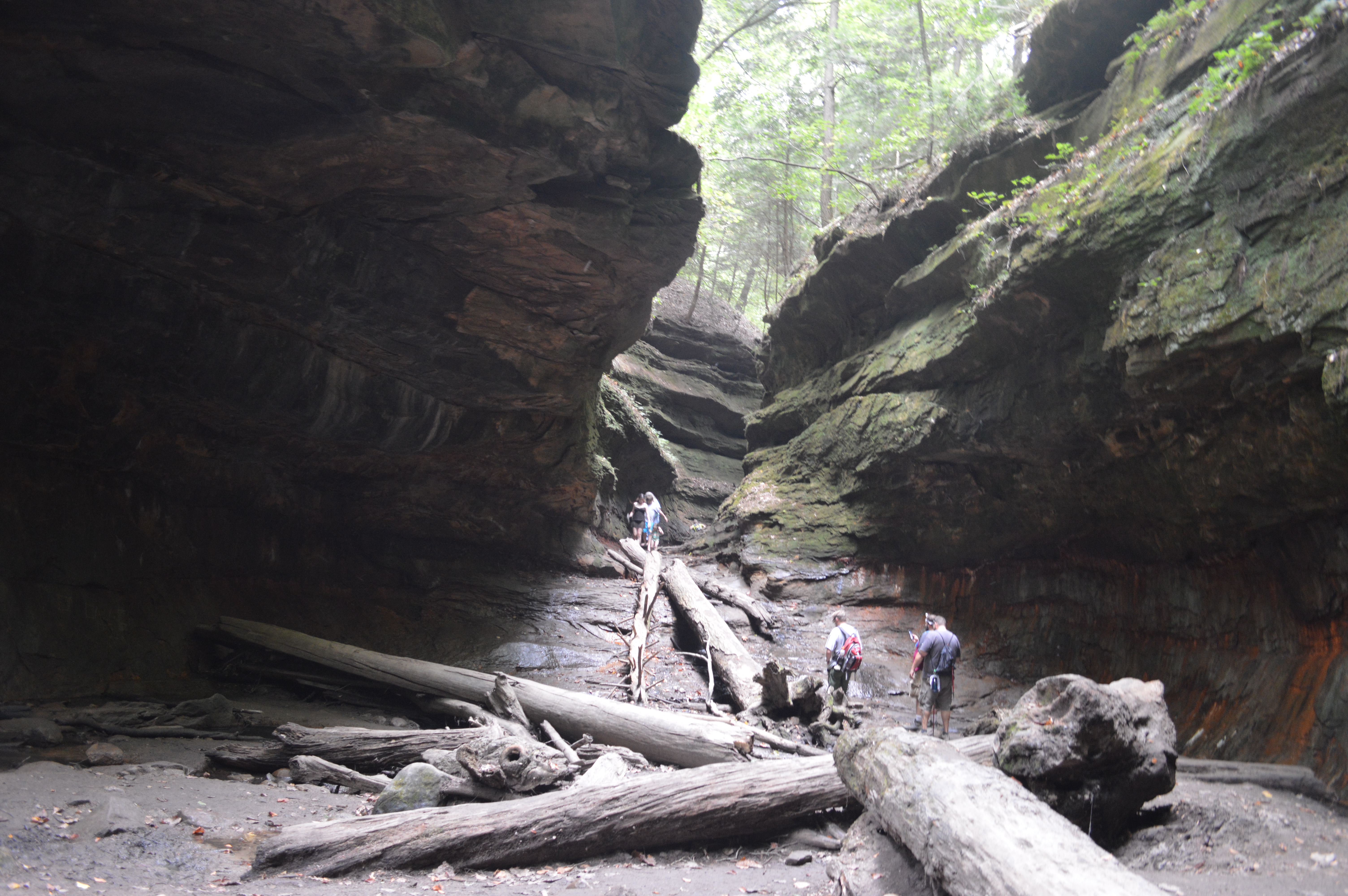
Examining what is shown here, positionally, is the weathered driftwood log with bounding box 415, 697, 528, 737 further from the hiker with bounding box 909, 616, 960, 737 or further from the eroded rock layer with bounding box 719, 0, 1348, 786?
the eroded rock layer with bounding box 719, 0, 1348, 786

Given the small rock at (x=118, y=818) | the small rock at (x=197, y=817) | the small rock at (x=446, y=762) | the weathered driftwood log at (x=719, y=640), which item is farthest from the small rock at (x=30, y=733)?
the weathered driftwood log at (x=719, y=640)

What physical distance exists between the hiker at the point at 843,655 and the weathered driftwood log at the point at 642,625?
2776mm

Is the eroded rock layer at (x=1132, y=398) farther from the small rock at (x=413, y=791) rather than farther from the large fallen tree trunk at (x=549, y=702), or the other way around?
the small rock at (x=413, y=791)

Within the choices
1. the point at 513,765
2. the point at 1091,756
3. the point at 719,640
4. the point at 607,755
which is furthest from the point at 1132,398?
the point at 513,765

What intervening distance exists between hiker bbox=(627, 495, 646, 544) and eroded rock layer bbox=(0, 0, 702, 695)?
17.3 ft

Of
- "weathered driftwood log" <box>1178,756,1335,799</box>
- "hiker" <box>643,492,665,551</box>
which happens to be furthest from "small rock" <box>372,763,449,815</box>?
"hiker" <box>643,492,665,551</box>

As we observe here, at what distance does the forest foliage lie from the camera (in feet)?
56.5

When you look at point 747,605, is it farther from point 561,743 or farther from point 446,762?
point 446,762

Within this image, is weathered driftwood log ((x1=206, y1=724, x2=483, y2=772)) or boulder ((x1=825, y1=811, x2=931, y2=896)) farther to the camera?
weathered driftwood log ((x1=206, y1=724, x2=483, y2=772))

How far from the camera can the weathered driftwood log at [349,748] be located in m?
7.23

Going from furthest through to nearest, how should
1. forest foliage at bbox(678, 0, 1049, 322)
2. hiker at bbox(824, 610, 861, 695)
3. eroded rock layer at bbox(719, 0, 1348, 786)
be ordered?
forest foliage at bbox(678, 0, 1049, 322)
hiker at bbox(824, 610, 861, 695)
eroded rock layer at bbox(719, 0, 1348, 786)

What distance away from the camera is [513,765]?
20.0ft

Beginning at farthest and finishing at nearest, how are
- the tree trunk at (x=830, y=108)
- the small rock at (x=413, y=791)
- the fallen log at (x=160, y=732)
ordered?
the tree trunk at (x=830, y=108) < the fallen log at (x=160, y=732) < the small rock at (x=413, y=791)

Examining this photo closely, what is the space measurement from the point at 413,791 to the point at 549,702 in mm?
2797
